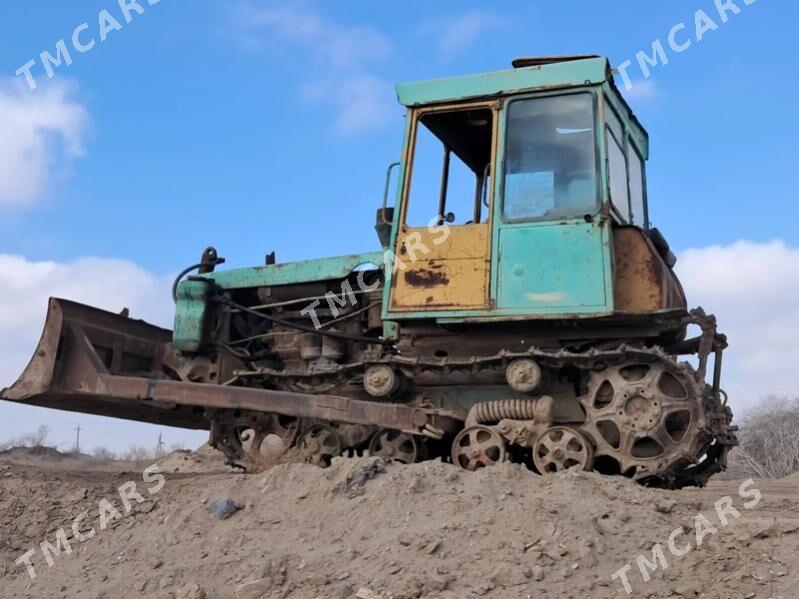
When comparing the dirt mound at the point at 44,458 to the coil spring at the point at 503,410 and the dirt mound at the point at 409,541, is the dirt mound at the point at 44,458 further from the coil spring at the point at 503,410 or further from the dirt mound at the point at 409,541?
the coil spring at the point at 503,410

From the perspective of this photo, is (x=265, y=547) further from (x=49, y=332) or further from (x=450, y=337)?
(x=49, y=332)

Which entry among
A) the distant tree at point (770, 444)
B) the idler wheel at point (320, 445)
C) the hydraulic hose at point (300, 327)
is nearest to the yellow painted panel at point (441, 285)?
the hydraulic hose at point (300, 327)

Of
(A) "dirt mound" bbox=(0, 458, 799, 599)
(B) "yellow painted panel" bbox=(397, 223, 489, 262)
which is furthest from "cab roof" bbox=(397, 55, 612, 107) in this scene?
(A) "dirt mound" bbox=(0, 458, 799, 599)

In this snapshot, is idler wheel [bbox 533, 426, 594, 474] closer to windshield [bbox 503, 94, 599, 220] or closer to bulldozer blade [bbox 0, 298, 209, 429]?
windshield [bbox 503, 94, 599, 220]

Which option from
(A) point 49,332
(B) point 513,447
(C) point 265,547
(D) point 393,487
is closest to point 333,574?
(C) point 265,547

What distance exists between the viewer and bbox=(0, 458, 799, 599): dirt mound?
165 inches

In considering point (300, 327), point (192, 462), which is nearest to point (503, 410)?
point (300, 327)

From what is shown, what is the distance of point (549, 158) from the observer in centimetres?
672

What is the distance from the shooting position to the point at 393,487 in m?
5.32

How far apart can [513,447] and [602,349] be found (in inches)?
39.2

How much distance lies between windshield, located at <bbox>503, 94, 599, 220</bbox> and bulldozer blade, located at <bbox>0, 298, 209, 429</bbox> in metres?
3.66

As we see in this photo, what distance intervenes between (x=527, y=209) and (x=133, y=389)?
3651mm

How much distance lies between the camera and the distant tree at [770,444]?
14969mm

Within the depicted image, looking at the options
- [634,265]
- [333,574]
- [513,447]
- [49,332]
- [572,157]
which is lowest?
[333,574]
